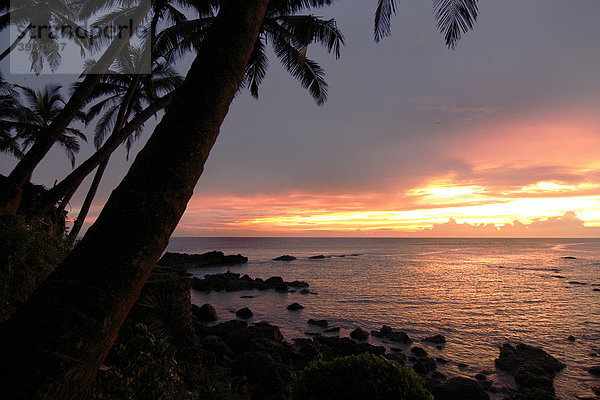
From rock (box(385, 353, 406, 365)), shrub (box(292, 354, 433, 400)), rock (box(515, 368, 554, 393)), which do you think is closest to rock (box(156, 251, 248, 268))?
rock (box(385, 353, 406, 365))

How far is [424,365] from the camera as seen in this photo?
36.4 feet

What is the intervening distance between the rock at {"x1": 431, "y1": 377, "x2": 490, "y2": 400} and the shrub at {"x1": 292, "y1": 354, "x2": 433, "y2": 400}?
5466 mm

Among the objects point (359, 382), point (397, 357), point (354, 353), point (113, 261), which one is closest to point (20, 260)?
point (113, 261)

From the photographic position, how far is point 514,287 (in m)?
29.2

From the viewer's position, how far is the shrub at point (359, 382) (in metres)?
4.07

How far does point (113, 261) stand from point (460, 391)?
10.2 metres

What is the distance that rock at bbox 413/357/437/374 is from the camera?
35.4 feet

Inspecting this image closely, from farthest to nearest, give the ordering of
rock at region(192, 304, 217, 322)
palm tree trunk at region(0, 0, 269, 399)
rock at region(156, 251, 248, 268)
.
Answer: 1. rock at region(156, 251, 248, 268)
2. rock at region(192, 304, 217, 322)
3. palm tree trunk at region(0, 0, 269, 399)

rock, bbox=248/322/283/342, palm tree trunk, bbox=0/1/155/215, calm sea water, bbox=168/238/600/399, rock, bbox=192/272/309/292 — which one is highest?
palm tree trunk, bbox=0/1/155/215

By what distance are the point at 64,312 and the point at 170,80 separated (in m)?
18.9

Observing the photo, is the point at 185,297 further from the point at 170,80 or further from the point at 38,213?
the point at 170,80

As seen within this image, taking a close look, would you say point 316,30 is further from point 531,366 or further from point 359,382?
point 531,366

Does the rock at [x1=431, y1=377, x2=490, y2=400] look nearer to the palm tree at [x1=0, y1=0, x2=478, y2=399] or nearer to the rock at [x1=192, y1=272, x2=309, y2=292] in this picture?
the palm tree at [x1=0, y1=0, x2=478, y2=399]

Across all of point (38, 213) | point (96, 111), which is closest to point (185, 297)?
point (38, 213)
